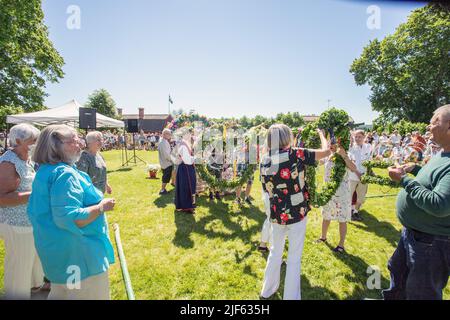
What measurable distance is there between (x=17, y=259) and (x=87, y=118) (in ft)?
31.6

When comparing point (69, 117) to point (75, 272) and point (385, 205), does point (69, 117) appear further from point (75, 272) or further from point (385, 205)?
point (385, 205)

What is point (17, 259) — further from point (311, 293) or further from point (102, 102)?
point (102, 102)

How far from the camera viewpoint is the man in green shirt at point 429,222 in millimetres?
2080

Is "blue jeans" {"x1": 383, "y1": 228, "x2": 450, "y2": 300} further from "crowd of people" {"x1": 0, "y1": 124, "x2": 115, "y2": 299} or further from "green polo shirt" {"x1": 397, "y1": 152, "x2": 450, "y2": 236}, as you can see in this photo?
"crowd of people" {"x1": 0, "y1": 124, "x2": 115, "y2": 299}

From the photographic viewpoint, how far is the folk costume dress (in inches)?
256

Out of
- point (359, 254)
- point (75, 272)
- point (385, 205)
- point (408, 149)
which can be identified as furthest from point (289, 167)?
point (408, 149)

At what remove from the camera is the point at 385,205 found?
289 inches

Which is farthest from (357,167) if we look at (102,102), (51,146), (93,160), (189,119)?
(102,102)

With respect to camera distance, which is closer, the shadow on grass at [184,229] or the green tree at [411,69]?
the shadow on grass at [184,229]

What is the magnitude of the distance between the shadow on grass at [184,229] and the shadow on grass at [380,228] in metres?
A: 4.08

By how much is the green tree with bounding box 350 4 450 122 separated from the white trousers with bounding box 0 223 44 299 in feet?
118

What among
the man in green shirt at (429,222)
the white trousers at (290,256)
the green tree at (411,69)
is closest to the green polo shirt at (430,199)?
the man in green shirt at (429,222)

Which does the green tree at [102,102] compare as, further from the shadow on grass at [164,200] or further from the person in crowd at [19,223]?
the person in crowd at [19,223]

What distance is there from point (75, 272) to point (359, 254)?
15.2 ft
